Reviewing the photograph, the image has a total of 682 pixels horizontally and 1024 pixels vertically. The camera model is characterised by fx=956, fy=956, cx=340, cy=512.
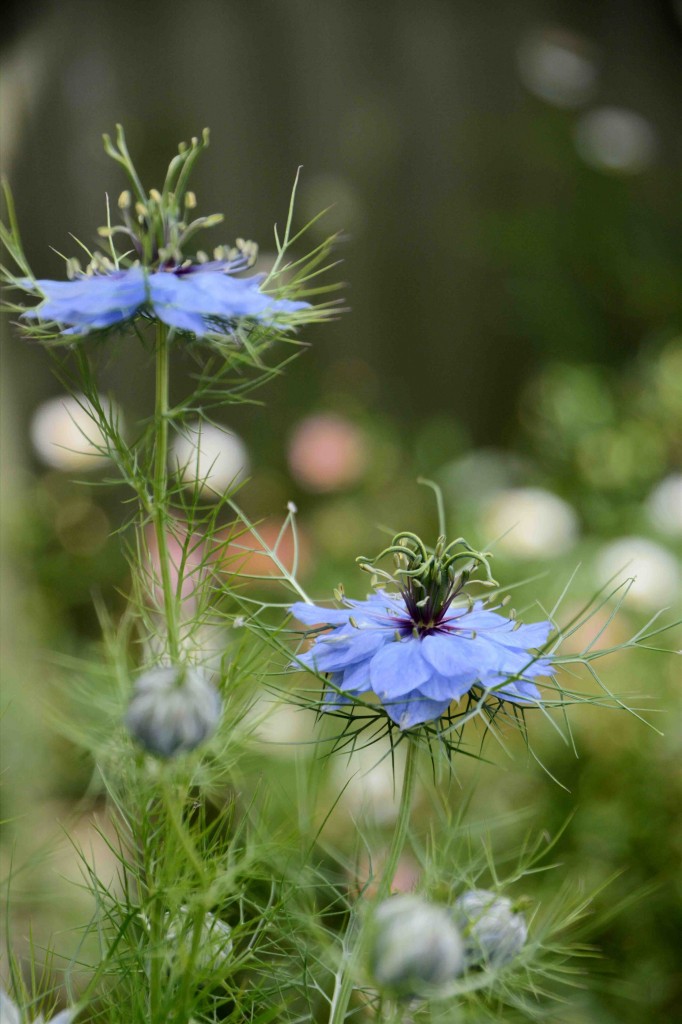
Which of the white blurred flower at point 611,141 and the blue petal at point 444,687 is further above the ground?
the blue petal at point 444,687

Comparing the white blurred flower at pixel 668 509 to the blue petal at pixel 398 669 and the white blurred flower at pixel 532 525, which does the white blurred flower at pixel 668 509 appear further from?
the blue petal at pixel 398 669

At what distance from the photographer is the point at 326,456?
1666 millimetres

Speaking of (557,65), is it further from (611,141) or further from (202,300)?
(202,300)

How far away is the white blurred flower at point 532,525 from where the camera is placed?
1.40 m

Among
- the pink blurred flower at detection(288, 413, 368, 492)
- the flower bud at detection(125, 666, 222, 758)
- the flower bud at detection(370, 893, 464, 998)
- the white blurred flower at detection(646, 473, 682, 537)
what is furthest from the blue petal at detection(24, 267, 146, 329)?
the pink blurred flower at detection(288, 413, 368, 492)

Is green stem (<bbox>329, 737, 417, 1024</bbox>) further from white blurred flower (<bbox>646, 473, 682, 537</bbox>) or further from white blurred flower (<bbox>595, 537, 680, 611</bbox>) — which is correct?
white blurred flower (<bbox>646, 473, 682, 537</bbox>)

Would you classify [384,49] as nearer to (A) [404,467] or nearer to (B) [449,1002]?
(A) [404,467]

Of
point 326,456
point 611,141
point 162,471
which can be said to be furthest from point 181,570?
point 611,141

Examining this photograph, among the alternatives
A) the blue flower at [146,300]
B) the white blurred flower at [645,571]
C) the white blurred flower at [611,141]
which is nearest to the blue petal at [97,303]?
the blue flower at [146,300]

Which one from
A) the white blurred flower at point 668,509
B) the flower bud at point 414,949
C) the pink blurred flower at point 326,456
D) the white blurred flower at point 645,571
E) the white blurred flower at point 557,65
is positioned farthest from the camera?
the white blurred flower at point 557,65

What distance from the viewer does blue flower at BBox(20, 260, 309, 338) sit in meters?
0.38

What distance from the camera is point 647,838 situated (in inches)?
45.6

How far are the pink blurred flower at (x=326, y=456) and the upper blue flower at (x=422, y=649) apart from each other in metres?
1.17

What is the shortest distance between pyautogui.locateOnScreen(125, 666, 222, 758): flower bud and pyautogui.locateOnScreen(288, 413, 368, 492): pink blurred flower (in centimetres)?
131
